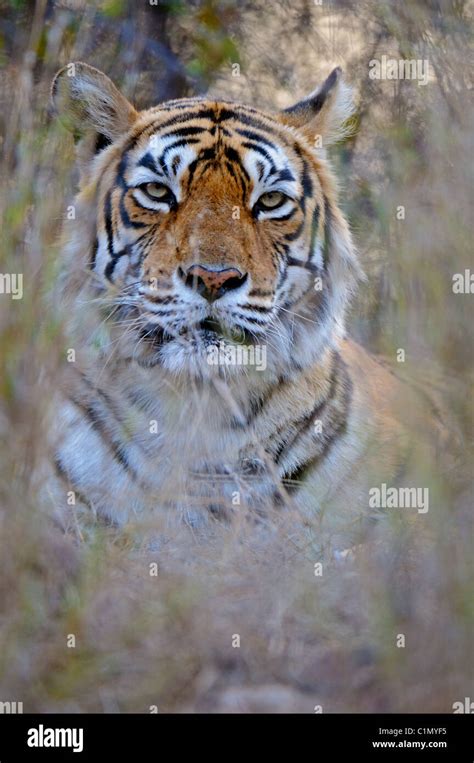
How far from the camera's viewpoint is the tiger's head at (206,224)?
4.07 m

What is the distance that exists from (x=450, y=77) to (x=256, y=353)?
1260 millimetres

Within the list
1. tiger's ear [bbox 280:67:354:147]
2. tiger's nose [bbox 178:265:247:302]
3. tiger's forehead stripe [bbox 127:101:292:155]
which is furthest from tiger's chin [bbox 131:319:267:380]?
tiger's ear [bbox 280:67:354:147]

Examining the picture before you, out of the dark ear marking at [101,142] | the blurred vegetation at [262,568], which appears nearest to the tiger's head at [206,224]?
the dark ear marking at [101,142]

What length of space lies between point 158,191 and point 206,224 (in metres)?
0.30

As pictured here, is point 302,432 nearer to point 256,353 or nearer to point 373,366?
point 256,353

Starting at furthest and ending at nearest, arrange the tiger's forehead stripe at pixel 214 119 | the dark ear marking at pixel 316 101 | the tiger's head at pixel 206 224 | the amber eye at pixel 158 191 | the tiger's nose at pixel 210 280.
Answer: the dark ear marking at pixel 316 101 → the tiger's forehead stripe at pixel 214 119 → the amber eye at pixel 158 191 → the tiger's head at pixel 206 224 → the tiger's nose at pixel 210 280

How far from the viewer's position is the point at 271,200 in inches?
174

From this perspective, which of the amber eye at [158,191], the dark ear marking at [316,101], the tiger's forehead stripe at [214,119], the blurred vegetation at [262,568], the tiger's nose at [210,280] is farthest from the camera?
the dark ear marking at [316,101]

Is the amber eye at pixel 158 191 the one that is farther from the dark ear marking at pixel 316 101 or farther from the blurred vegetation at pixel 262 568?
the dark ear marking at pixel 316 101

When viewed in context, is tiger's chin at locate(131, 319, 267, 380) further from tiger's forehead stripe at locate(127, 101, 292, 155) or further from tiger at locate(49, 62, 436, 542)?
tiger's forehead stripe at locate(127, 101, 292, 155)

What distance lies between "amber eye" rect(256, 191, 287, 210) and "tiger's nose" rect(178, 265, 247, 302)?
51 centimetres

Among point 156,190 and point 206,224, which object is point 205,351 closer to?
point 206,224


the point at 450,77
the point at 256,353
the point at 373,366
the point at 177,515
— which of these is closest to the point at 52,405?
the point at 177,515

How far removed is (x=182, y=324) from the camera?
4.02 meters
